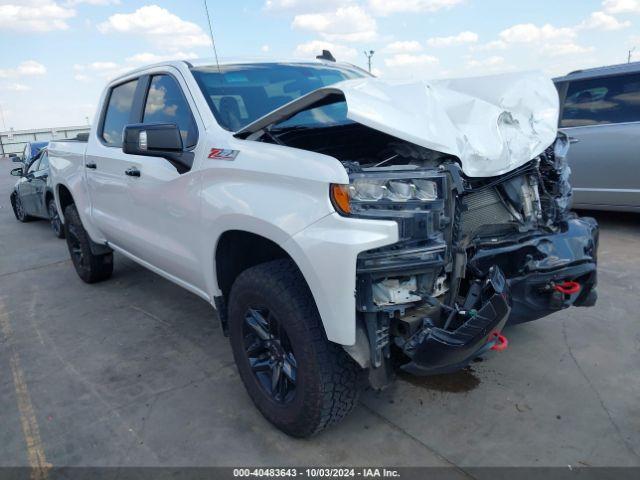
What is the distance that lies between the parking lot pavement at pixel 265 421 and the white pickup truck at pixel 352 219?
0.35 m

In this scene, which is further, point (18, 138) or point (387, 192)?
point (18, 138)

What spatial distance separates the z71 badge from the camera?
2.60 meters

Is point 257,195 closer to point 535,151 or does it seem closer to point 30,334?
point 535,151

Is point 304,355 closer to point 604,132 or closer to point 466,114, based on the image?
point 466,114

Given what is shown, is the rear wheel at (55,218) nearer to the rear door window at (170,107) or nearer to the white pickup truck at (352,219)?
the rear door window at (170,107)

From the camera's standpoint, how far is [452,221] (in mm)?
2238

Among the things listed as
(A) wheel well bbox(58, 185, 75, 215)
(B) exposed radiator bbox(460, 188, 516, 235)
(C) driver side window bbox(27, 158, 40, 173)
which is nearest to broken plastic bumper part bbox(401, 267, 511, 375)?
(B) exposed radiator bbox(460, 188, 516, 235)

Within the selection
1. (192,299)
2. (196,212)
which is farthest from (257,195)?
(192,299)

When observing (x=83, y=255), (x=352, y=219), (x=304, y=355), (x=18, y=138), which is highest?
(x=352, y=219)

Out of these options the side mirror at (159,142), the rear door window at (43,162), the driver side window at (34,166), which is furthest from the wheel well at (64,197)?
the driver side window at (34,166)

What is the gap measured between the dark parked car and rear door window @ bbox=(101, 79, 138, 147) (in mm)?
3914

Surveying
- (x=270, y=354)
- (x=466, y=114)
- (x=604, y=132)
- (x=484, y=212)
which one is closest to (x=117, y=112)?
(x=270, y=354)

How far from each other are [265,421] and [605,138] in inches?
200

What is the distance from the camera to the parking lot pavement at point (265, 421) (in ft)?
8.39
